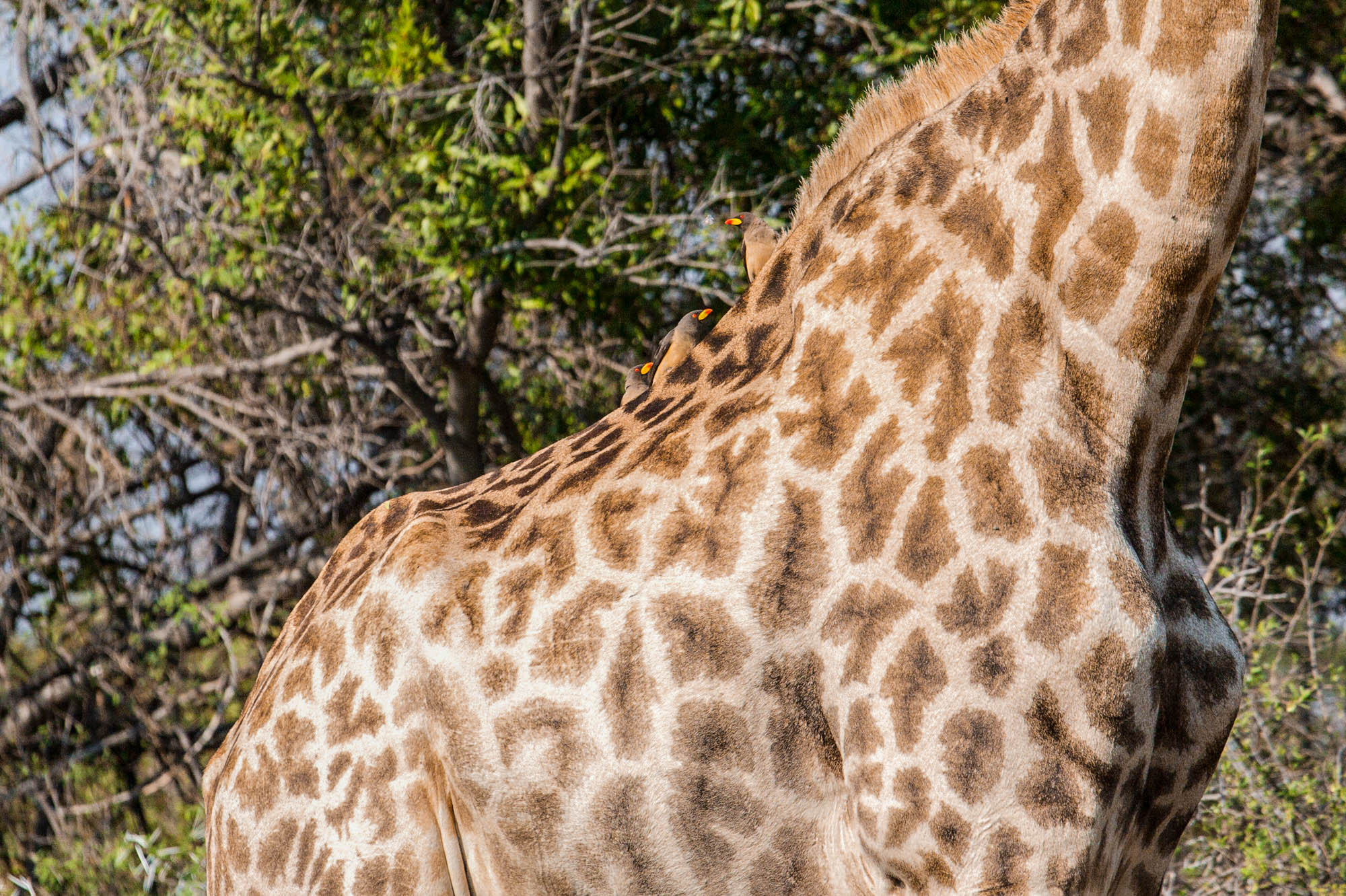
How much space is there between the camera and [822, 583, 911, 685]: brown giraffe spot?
2029mm

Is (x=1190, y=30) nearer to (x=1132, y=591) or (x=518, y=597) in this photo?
(x=1132, y=591)

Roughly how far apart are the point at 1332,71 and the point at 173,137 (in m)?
6.45

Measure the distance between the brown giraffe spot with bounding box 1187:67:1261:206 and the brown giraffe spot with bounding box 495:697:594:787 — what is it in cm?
148

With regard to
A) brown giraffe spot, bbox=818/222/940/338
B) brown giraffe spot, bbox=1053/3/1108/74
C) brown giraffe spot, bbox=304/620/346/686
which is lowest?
brown giraffe spot, bbox=304/620/346/686

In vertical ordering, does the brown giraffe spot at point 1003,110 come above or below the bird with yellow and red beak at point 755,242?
above

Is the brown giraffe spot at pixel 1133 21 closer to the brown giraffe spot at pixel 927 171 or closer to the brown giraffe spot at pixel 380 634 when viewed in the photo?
the brown giraffe spot at pixel 927 171

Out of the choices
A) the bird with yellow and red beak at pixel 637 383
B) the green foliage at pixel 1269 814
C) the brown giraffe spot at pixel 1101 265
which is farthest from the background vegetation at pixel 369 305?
the brown giraffe spot at pixel 1101 265

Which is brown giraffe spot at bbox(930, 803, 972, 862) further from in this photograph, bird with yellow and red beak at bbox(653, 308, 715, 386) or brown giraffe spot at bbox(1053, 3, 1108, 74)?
brown giraffe spot at bbox(1053, 3, 1108, 74)

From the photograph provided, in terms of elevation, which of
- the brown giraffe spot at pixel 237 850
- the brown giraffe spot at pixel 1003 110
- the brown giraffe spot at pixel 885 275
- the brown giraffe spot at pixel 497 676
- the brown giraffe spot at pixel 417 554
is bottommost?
the brown giraffe spot at pixel 237 850

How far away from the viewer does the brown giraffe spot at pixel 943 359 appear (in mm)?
2059

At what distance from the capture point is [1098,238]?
2.01m

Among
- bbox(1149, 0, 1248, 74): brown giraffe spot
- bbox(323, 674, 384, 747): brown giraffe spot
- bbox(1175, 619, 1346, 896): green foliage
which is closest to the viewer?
bbox(1149, 0, 1248, 74): brown giraffe spot

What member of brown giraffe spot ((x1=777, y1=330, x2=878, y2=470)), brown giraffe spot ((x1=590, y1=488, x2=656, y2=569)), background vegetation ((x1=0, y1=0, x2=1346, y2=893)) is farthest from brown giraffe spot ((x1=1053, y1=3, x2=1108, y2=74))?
background vegetation ((x1=0, y1=0, x2=1346, y2=893))

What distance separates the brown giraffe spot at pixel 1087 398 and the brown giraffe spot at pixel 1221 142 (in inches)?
12.9
